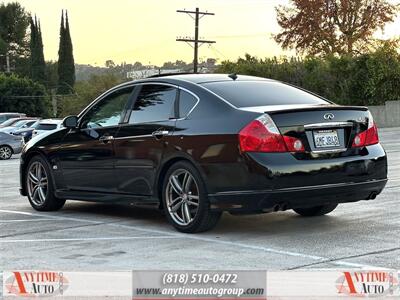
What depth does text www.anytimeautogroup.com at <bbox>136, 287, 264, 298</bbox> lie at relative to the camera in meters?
4.37

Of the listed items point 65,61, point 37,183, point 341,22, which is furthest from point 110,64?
point 37,183

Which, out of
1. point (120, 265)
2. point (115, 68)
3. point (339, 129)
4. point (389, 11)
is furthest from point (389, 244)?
point (115, 68)

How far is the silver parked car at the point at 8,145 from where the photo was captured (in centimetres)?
2698

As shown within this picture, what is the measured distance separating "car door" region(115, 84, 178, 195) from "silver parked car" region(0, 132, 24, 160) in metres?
19.9

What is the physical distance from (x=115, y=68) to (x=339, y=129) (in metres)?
86.8

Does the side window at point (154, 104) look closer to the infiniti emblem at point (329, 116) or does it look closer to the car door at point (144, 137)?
the car door at point (144, 137)

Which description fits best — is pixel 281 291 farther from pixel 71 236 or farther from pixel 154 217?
pixel 154 217

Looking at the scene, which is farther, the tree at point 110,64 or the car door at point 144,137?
the tree at point 110,64

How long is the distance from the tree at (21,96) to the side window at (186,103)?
2531 inches

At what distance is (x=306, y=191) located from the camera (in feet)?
22.5

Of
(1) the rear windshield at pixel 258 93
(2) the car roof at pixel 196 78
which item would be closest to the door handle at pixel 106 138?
(2) the car roof at pixel 196 78

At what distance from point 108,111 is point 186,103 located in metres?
1.40

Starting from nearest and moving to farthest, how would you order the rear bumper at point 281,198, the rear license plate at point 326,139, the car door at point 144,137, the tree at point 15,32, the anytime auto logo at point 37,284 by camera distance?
the anytime auto logo at point 37,284
the rear bumper at point 281,198
the rear license plate at point 326,139
the car door at point 144,137
the tree at point 15,32

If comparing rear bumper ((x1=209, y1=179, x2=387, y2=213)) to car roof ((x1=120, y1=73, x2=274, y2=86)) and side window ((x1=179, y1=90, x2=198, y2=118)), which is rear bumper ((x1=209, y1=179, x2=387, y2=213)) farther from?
car roof ((x1=120, y1=73, x2=274, y2=86))
